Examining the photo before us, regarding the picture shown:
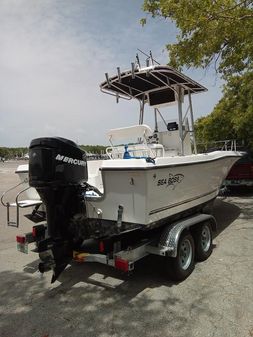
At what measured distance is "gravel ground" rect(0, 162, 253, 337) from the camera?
3.42 meters

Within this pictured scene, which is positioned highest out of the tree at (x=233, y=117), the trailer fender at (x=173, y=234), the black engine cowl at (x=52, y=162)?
the tree at (x=233, y=117)

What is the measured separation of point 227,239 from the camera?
21.3 ft

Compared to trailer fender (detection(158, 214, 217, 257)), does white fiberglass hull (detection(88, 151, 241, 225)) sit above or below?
above

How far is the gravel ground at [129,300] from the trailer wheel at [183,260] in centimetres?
12

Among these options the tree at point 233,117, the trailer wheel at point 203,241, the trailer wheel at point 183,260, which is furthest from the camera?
the tree at point 233,117

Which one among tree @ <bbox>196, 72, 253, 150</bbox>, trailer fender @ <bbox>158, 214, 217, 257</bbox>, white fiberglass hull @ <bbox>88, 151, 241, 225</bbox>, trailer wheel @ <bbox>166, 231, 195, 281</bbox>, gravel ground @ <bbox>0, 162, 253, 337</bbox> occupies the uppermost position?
tree @ <bbox>196, 72, 253, 150</bbox>

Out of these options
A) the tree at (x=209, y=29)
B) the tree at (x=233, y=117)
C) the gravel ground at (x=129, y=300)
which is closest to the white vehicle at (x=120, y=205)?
the gravel ground at (x=129, y=300)

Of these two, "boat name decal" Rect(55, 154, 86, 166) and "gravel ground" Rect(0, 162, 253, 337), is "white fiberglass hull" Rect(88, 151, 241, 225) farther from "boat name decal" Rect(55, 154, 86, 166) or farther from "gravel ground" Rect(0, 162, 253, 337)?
"gravel ground" Rect(0, 162, 253, 337)

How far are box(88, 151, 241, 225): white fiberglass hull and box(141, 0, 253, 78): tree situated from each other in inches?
160

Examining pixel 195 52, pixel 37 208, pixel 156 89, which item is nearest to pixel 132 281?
pixel 37 208

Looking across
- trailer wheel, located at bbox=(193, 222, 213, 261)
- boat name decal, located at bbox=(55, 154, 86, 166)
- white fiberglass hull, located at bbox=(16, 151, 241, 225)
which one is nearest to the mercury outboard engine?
boat name decal, located at bbox=(55, 154, 86, 166)

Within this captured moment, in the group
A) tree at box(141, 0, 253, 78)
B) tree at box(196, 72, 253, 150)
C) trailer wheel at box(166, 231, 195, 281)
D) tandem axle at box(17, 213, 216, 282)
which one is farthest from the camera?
tree at box(196, 72, 253, 150)

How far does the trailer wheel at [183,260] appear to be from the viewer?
4.49 metres

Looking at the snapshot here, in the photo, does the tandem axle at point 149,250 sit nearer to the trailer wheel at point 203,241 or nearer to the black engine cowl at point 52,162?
the trailer wheel at point 203,241
